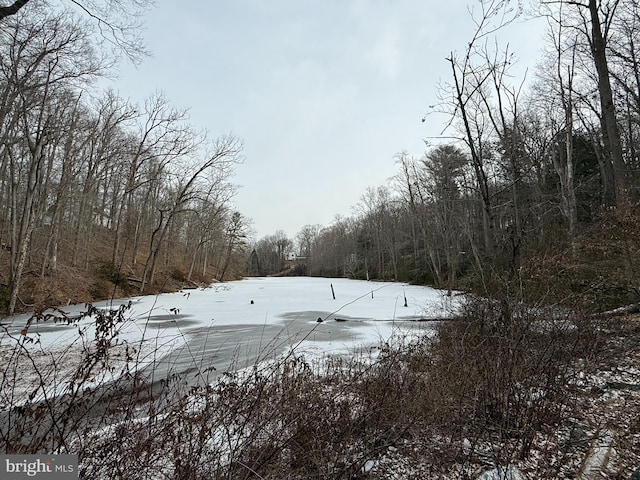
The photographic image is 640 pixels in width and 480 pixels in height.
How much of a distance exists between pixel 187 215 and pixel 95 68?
25389 mm

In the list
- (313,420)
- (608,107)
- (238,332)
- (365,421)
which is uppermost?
(608,107)

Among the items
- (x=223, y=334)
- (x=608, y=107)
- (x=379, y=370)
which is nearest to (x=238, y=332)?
(x=223, y=334)

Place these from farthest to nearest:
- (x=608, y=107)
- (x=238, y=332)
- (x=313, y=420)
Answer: (x=238, y=332), (x=608, y=107), (x=313, y=420)

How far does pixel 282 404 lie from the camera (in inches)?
114

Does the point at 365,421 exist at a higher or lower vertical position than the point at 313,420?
lower

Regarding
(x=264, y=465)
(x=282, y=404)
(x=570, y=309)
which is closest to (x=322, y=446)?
(x=282, y=404)

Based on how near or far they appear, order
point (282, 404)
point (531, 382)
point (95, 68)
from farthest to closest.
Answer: point (95, 68)
point (531, 382)
point (282, 404)

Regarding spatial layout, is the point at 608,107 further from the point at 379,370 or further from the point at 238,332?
the point at 238,332

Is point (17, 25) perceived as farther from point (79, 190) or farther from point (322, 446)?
point (79, 190)

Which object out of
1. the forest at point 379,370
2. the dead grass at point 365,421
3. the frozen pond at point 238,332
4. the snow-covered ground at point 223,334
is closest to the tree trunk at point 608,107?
the forest at point 379,370

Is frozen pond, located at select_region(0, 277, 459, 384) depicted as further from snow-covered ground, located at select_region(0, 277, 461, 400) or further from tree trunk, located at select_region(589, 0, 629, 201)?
tree trunk, located at select_region(589, 0, 629, 201)

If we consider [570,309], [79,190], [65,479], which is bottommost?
[65,479]

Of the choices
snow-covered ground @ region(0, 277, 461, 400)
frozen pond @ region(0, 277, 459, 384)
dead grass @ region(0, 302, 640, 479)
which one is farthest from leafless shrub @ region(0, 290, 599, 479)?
frozen pond @ region(0, 277, 459, 384)

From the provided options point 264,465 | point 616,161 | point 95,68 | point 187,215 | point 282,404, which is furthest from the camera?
point 187,215
